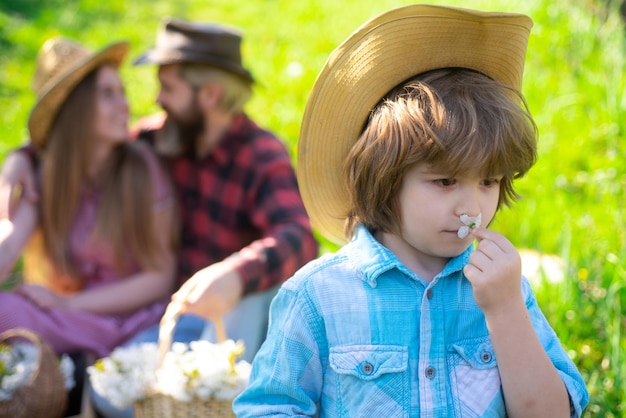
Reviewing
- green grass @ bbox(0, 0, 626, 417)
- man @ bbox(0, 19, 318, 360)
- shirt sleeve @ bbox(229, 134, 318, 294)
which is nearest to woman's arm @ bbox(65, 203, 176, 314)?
man @ bbox(0, 19, 318, 360)

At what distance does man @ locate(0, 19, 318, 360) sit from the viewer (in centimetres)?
344

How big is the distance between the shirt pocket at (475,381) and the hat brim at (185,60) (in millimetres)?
2265

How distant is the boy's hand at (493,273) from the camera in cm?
170

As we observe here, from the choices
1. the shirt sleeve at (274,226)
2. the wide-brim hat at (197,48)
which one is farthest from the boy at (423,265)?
the wide-brim hat at (197,48)

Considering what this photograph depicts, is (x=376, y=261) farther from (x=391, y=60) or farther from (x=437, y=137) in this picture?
(x=391, y=60)

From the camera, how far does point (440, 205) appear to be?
5.72ft

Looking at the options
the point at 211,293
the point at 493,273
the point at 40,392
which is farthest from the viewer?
the point at 40,392

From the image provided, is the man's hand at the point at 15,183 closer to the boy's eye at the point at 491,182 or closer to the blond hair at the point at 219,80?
the blond hair at the point at 219,80

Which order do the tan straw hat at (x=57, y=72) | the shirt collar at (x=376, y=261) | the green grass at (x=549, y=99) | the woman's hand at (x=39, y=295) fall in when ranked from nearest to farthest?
1. the shirt collar at (x=376, y=261)
2. the green grass at (x=549, y=99)
3. the woman's hand at (x=39, y=295)
4. the tan straw hat at (x=57, y=72)

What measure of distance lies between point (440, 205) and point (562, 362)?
1.47 ft

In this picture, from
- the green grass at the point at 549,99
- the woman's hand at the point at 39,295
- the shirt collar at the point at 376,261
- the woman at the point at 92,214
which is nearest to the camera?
the shirt collar at the point at 376,261

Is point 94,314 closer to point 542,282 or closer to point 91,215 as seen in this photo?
point 91,215

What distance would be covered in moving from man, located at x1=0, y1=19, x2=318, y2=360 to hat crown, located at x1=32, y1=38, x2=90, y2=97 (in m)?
0.29

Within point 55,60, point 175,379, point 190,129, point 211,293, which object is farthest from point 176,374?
point 55,60
